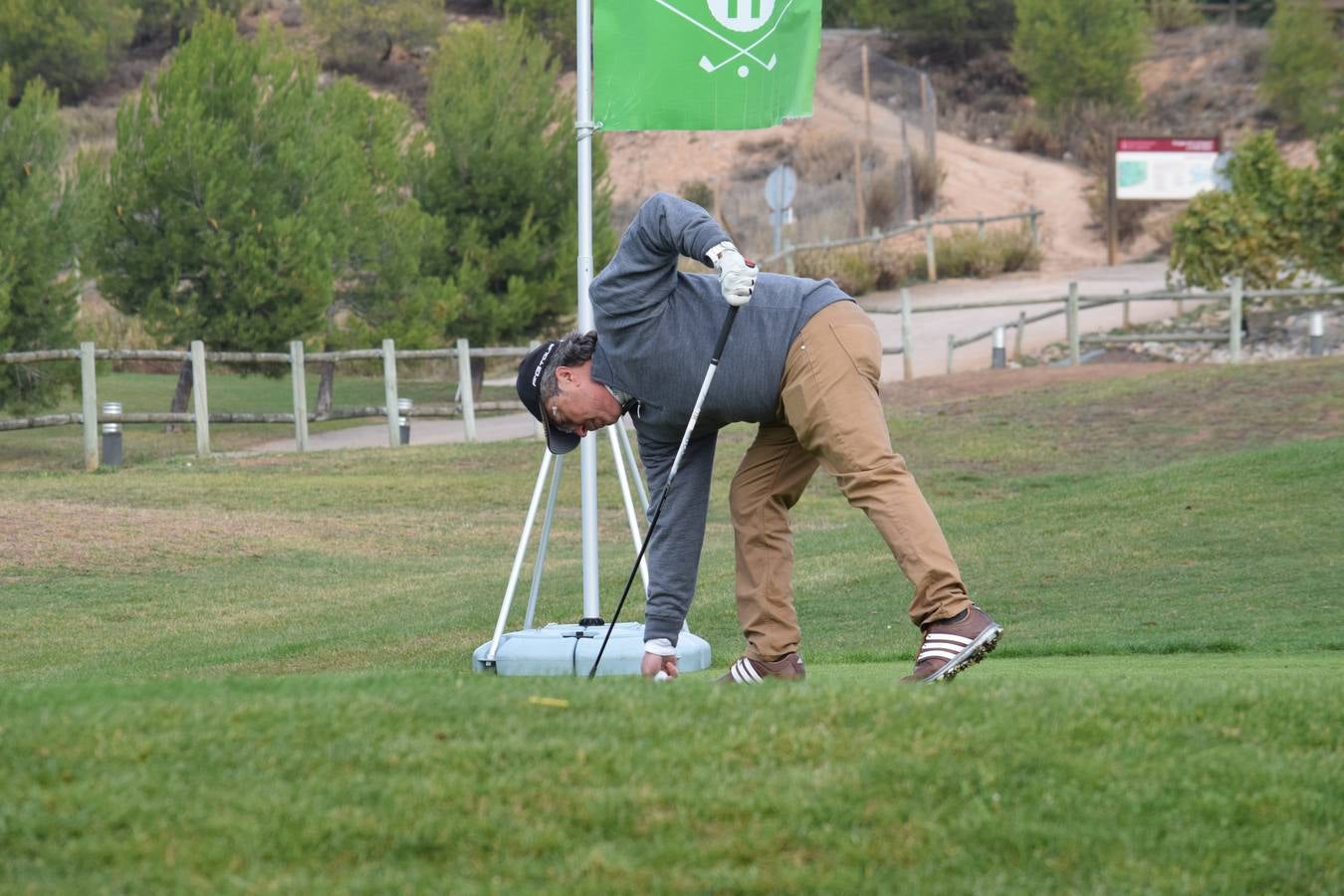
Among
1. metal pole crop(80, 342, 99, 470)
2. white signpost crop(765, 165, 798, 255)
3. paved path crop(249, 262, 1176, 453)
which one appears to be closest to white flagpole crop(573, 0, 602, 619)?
metal pole crop(80, 342, 99, 470)

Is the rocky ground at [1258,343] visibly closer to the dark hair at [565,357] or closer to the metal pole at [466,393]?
the metal pole at [466,393]

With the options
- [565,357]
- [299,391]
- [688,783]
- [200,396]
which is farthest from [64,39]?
[688,783]

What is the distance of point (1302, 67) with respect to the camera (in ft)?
186

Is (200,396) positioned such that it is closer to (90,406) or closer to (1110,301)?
(90,406)

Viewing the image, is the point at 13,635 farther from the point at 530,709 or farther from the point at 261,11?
the point at 261,11

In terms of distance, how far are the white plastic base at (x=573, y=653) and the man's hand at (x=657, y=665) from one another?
3.58 ft

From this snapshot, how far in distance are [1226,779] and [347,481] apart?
1750 cm

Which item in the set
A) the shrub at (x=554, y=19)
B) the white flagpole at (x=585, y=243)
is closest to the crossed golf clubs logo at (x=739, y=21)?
the white flagpole at (x=585, y=243)

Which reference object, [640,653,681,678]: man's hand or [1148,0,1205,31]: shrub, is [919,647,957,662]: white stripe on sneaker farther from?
[1148,0,1205,31]: shrub

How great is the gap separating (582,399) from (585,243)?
2.14m

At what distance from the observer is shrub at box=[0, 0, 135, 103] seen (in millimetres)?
59594

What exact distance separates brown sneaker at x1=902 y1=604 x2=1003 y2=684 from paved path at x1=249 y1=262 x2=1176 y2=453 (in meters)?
21.3

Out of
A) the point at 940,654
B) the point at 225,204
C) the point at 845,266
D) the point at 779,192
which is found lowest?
the point at 940,654

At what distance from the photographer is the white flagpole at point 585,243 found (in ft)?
26.5
